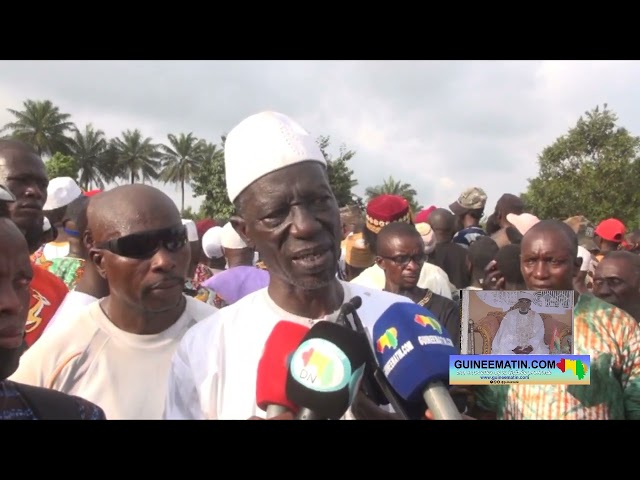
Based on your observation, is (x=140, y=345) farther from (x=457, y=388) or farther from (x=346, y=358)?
(x=457, y=388)

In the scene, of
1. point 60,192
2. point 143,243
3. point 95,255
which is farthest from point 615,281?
point 60,192

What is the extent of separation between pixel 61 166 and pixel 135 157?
1.56ft

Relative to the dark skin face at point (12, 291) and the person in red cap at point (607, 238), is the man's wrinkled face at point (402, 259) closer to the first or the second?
the person in red cap at point (607, 238)

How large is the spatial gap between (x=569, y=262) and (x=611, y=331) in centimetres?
31

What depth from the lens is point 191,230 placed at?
9.75ft

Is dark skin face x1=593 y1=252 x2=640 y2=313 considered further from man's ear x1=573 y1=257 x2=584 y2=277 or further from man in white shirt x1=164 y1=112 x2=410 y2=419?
man in white shirt x1=164 y1=112 x2=410 y2=419

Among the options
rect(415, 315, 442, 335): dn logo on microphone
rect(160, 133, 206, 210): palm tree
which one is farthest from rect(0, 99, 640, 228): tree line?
rect(415, 315, 442, 335): dn logo on microphone

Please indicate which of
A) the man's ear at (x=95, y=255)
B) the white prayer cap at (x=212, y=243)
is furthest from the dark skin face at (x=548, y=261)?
the man's ear at (x=95, y=255)

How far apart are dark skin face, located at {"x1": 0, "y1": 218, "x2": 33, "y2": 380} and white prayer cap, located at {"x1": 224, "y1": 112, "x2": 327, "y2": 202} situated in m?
0.73

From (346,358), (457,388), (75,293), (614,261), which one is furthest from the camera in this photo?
(614,261)

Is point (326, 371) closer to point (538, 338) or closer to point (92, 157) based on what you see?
point (538, 338)
